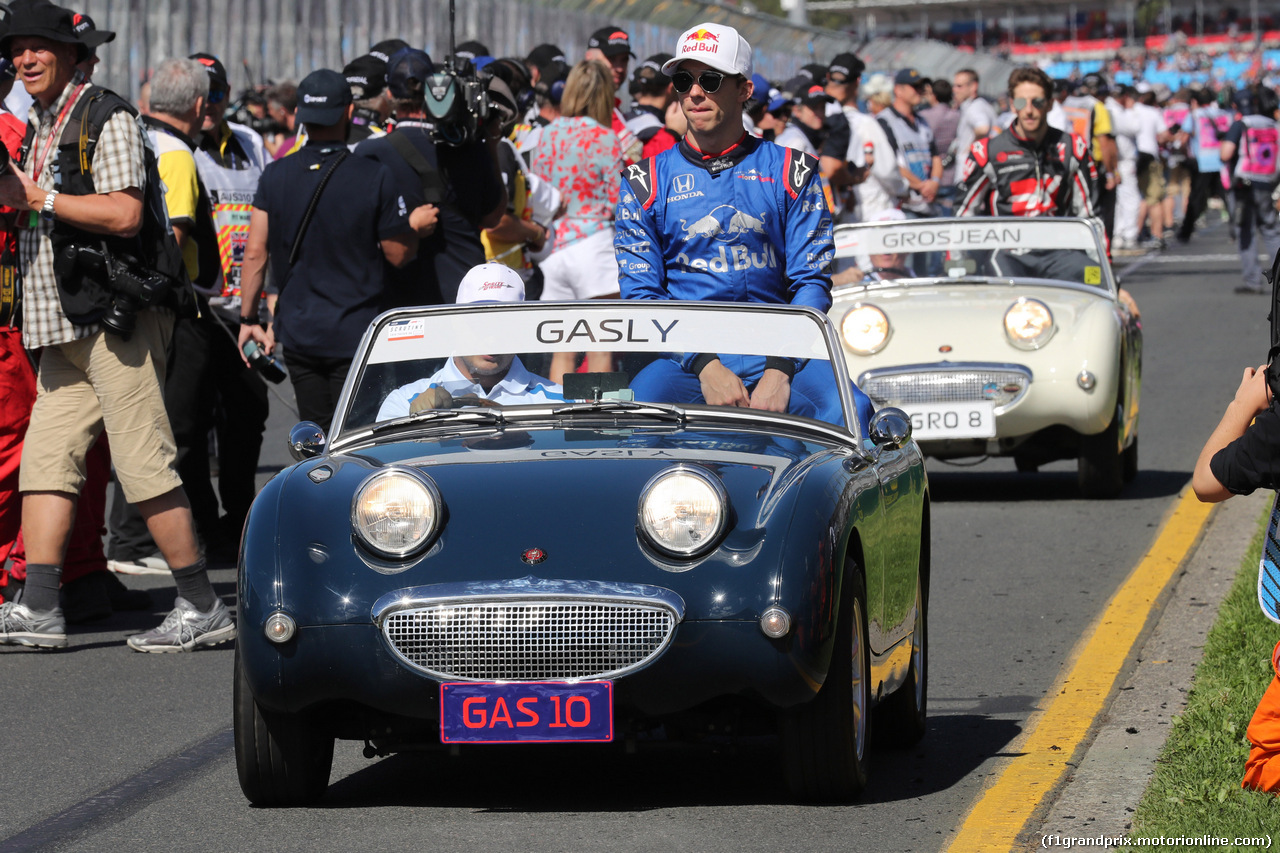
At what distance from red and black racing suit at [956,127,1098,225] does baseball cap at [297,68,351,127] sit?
5166mm

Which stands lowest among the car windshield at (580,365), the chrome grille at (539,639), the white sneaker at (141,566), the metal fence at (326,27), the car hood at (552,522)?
the white sneaker at (141,566)

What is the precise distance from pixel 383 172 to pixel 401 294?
0.54 m

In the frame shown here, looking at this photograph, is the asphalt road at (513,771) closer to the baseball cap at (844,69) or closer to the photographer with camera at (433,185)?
the photographer with camera at (433,185)

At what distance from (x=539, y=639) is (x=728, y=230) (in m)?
2.33

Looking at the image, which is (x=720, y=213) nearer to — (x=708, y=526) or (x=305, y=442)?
(x=305, y=442)

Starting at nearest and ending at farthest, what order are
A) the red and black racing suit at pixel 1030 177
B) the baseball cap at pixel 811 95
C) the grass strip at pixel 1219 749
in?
1. the grass strip at pixel 1219 749
2. the red and black racing suit at pixel 1030 177
3. the baseball cap at pixel 811 95

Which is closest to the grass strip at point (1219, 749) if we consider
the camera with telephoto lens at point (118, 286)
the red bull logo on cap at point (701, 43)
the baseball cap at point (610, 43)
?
the red bull logo on cap at point (701, 43)

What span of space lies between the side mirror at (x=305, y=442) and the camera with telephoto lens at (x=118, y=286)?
1.79 metres

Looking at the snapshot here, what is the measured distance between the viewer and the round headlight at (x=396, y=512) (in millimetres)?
4781

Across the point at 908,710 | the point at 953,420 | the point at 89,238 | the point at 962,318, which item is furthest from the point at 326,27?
the point at 908,710

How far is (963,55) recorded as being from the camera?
170 feet

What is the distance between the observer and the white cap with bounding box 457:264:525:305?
6.86 meters

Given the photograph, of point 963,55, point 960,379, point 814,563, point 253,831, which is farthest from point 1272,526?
point 963,55

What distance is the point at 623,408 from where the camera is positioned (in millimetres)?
5543
